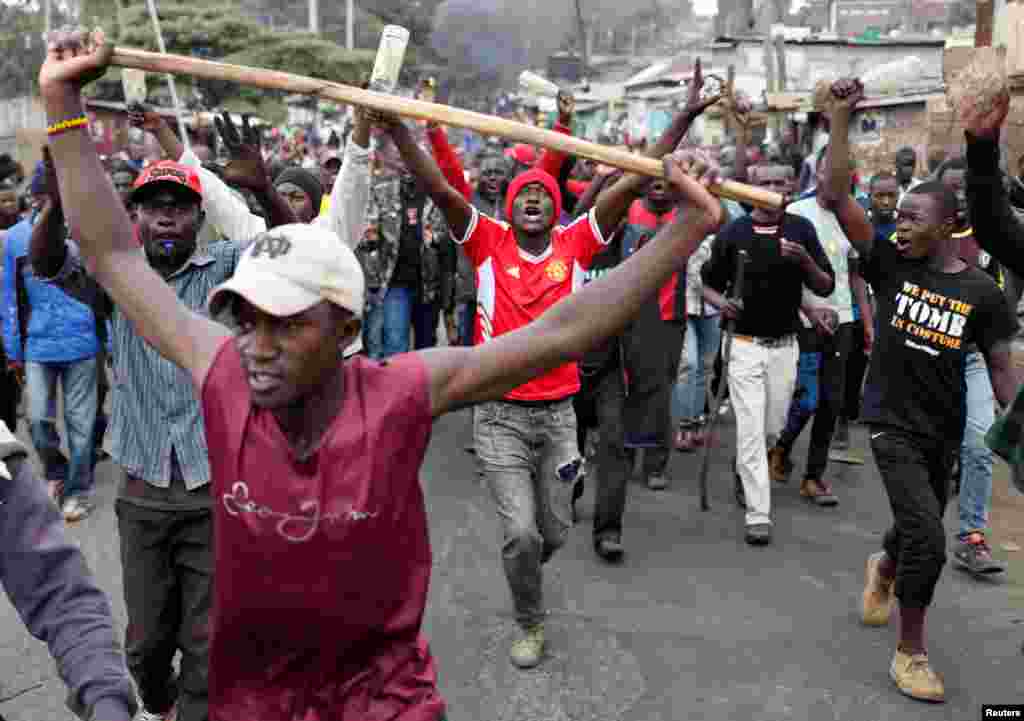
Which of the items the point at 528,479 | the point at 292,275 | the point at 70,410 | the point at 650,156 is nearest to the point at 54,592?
the point at 292,275

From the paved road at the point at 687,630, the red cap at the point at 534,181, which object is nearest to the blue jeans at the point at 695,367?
the paved road at the point at 687,630

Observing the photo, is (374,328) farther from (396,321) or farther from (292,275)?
(292,275)

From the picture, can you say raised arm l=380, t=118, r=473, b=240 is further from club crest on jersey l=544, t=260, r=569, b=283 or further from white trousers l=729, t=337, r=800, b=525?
white trousers l=729, t=337, r=800, b=525

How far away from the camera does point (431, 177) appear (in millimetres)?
4633

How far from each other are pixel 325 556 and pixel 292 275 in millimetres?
580

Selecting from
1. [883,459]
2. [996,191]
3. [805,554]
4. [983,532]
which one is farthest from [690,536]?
[996,191]

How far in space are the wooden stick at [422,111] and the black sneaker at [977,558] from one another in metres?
4.24

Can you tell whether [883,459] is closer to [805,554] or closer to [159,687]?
[805,554]

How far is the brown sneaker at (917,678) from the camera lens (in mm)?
4691

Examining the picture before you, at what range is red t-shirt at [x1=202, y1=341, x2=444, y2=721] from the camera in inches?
91.8

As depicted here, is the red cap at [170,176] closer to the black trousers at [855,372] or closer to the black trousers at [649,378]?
the black trousers at [649,378]

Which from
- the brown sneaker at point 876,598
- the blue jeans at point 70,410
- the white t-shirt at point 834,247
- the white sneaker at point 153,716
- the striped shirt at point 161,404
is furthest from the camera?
the white t-shirt at point 834,247

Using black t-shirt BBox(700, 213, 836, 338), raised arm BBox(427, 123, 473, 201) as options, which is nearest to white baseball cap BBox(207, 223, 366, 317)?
raised arm BBox(427, 123, 473, 201)

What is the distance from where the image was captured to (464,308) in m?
10.1
